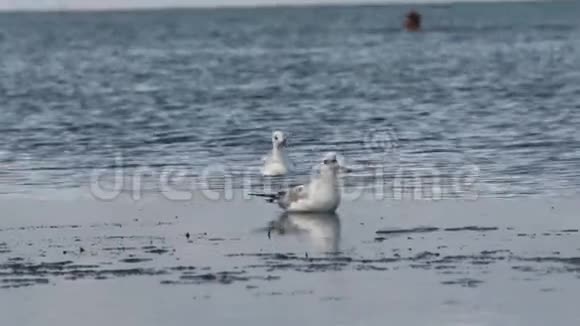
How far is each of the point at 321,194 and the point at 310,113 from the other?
1832 cm

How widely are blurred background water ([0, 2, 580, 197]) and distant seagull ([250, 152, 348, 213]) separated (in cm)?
216

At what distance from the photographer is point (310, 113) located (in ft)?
120

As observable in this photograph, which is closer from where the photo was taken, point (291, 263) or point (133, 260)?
point (291, 263)

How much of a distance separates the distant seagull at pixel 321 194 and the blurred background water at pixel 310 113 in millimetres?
2160

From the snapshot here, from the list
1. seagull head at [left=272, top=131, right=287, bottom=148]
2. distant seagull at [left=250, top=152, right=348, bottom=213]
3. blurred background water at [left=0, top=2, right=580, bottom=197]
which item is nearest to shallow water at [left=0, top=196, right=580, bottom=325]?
distant seagull at [left=250, top=152, right=348, bottom=213]

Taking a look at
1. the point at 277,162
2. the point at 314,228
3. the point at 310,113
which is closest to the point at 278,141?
the point at 277,162

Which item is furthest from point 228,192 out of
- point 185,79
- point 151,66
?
point 151,66

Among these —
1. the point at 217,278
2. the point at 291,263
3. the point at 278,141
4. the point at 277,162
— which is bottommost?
the point at 217,278

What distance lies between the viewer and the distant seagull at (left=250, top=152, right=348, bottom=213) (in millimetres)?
18453

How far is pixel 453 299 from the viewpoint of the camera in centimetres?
1359

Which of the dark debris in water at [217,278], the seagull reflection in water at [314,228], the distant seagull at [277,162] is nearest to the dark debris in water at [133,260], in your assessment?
the dark debris in water at [217,278]

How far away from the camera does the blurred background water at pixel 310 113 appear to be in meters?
23.9

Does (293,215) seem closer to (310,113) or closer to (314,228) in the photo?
(314,228)

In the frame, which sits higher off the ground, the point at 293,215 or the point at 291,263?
the point at 293,215
